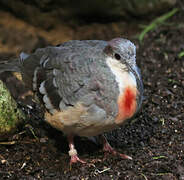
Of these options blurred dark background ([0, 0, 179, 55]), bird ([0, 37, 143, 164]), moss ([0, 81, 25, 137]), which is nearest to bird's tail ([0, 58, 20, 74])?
moss ([0, 81, 25, 137])

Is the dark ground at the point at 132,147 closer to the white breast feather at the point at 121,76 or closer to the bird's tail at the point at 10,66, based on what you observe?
the bird's tail at the point at 10,66

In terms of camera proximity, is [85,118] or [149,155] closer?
[85,118]

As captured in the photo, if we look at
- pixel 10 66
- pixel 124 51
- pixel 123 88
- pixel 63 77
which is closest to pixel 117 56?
pixel 124 51

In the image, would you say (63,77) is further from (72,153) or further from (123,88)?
(72,153)

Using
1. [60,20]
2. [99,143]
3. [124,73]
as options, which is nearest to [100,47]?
[124,73]

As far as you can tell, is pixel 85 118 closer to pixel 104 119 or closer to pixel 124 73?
pixel 104 119

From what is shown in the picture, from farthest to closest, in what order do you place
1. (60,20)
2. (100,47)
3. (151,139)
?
(60,20) → (151,139) → (100,47)

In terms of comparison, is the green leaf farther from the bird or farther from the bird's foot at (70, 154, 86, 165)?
the bird's foot at (70, 154, 86, 165)
